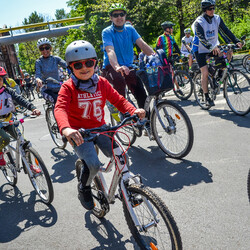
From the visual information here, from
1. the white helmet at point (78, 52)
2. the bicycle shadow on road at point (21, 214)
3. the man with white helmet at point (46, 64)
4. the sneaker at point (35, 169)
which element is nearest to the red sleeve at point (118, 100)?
the white helmet at point (78, 52)

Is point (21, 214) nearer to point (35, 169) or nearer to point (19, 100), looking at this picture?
point (35, 169)

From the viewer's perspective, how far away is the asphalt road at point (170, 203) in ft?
9.43

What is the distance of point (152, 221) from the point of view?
2.35 meters

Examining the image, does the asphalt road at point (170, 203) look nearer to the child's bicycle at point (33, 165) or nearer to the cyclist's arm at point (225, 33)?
the child's bicycle at point (33, 165)

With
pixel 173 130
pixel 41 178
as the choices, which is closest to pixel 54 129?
pixel 41 178

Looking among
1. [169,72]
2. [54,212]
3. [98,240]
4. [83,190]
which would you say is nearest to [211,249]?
[98,240]

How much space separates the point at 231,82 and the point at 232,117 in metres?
0.74

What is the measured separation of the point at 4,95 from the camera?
4.46 meters

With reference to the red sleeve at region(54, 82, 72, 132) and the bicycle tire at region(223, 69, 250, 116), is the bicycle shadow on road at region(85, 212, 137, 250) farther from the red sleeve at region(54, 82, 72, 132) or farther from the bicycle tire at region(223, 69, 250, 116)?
the bicycle tire at region(223, 69, 250, 116)

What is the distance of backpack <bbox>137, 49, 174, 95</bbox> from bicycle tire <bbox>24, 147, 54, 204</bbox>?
75.3 inches

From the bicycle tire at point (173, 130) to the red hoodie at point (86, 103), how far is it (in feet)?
4.80

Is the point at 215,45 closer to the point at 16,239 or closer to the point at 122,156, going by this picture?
the point at 122,156

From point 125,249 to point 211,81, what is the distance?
4607 millimetres

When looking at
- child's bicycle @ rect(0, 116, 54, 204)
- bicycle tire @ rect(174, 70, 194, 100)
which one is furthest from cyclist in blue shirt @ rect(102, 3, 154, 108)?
bicycle tire @ rect(174, 70, 194, 100)
